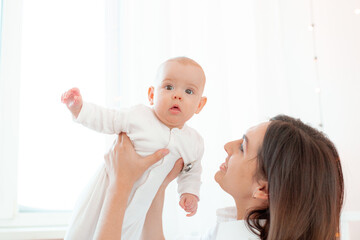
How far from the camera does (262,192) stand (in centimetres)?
121

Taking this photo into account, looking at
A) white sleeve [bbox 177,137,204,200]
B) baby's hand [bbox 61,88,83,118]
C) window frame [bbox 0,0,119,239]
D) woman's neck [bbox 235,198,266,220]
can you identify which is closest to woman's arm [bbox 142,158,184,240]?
white sleeve [bbox 177,137,204,200]

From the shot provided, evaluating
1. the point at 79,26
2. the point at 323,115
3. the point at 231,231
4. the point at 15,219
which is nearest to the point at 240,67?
the point at 323,115

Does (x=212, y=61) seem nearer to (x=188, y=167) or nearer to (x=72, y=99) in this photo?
(x=188, y=167)

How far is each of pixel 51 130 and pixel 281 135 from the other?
137 centimetres

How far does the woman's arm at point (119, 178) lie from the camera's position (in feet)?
3.85

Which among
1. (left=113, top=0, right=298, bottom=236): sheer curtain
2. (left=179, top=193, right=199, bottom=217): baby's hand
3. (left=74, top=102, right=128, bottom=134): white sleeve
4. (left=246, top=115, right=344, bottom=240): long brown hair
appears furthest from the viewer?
(left=113, top=0, right=298, bottom=236): sheer curtain

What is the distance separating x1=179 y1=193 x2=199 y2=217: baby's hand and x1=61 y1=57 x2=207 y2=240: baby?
0.40 ft

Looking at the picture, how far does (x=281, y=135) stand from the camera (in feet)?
3.93

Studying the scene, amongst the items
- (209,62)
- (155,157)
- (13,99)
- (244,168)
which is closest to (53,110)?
(13,99)

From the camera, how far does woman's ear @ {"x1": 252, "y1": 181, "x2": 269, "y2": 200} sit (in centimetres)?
121

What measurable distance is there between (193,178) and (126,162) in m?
0.31

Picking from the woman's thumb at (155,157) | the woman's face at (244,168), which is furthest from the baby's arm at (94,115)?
the woman's face at (244,168)

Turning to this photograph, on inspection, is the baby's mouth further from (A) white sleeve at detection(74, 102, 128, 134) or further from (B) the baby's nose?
(A) white sleeve at detection(74, 102, 128, 134)

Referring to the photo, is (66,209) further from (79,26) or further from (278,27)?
(278,27)
